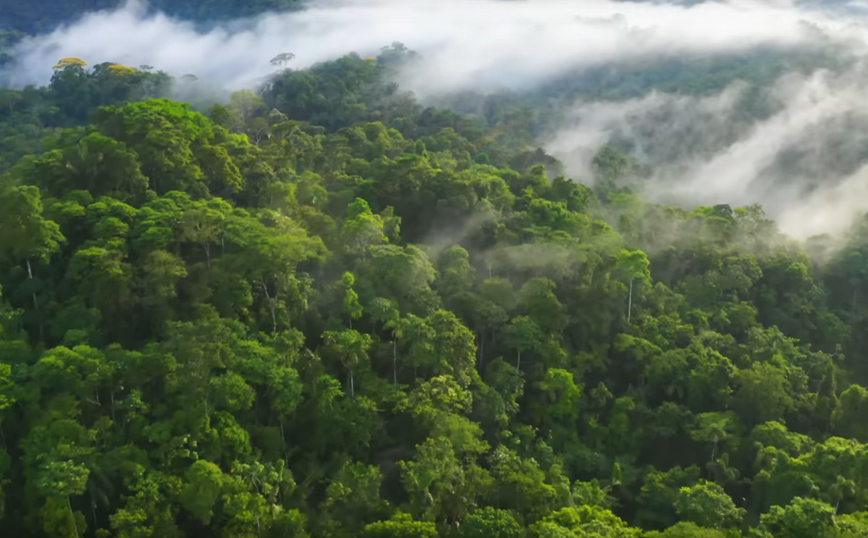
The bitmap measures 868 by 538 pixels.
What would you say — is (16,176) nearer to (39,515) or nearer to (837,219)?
(39,515)

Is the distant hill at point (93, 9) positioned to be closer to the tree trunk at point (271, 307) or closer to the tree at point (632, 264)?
the tree at point (632, 264)

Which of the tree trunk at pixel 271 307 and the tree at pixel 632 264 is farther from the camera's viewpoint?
Answer: the tree at pixel 632 264

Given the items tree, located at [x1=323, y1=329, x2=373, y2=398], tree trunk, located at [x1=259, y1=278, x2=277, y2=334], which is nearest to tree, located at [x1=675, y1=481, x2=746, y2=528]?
tree, located at [x1=323, y1=329, x2=373, y2=398]

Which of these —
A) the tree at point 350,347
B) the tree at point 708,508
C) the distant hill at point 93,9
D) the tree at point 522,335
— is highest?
the distant hill at point 93,9

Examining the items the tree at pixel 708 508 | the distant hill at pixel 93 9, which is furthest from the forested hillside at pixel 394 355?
the distant hill at pixel 93 9

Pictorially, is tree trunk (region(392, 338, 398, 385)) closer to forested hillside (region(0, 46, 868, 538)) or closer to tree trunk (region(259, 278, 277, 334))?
forested hillside (region(0, 46, 868, 538))

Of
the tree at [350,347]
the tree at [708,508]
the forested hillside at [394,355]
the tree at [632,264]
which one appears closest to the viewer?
the forested hillside at [394,355]

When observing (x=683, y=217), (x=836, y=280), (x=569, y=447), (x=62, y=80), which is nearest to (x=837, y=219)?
(x=836, y=280)

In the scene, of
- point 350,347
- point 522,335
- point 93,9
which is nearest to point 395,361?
point 350,347
